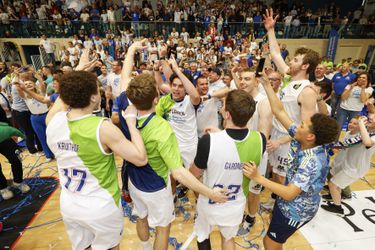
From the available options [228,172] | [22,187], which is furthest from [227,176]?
[22,187]

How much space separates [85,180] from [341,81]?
7.37 meters

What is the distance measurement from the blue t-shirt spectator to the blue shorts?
5959mm

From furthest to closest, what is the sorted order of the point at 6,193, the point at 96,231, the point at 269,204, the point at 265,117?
the point at 6,193, the point at 269,204, the point at 265,117, the point at 96,231

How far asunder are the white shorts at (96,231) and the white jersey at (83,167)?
52 mm

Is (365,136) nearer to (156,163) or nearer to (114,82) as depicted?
(156,163)

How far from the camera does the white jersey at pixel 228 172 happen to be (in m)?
1.80

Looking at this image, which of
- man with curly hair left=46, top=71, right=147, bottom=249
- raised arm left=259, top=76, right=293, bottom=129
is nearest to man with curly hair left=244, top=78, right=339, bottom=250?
raised arm left=259, top=76, right=293, bottom=129

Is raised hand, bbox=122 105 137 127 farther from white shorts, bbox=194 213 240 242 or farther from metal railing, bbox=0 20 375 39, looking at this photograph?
metal railing, bbox=0 20 375 39

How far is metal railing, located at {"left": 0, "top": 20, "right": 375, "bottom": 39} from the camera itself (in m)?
13.1

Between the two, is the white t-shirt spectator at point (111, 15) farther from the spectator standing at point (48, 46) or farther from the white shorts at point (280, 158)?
the white shorts at point (280, 158)

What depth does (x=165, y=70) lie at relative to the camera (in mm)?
3494

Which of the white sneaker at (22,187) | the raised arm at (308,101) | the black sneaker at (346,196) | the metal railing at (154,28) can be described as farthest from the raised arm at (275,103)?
the metal railing at (154,28)

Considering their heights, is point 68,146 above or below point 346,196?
above

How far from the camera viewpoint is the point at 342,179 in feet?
10.6
